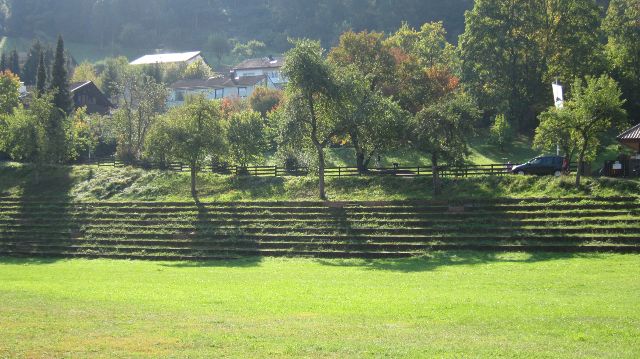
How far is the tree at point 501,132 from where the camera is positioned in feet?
204

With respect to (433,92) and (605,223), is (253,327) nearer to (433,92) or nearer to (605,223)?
(605,223)

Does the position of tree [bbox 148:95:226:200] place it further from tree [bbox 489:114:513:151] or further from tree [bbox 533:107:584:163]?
tree [bbox 489:114:513:151]

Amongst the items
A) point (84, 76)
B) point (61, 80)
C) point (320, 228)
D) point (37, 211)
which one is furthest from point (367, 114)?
point (84, 76)

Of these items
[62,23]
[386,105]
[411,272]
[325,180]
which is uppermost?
[62,23]

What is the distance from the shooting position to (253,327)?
1784 centimetres

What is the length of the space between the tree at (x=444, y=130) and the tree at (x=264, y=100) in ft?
135

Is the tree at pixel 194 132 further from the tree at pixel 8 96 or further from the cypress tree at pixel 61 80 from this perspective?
the tree at pixel 8 96

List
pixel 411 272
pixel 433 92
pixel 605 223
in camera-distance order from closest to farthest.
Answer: pixel 411 272 < pixel 605 223 < pixel 433 92

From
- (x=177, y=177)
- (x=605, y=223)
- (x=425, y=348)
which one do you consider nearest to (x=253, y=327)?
(x=425, y=348)

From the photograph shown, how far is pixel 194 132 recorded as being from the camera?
4953cm

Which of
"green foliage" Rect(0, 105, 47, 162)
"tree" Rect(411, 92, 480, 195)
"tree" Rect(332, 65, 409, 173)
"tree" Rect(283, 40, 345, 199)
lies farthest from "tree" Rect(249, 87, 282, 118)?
"tree" Rect(411, 92, 480, 195)

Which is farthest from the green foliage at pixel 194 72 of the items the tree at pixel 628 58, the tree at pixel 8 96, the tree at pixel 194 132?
the tree at pixel 194 132

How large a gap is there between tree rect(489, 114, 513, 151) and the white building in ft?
164

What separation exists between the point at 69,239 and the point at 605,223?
31548mm
